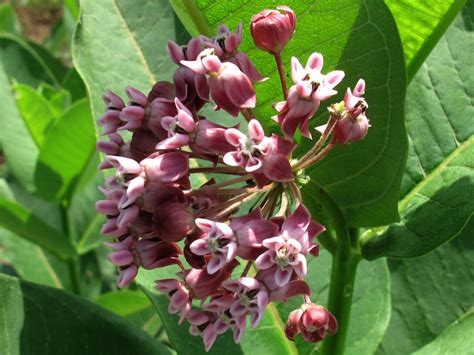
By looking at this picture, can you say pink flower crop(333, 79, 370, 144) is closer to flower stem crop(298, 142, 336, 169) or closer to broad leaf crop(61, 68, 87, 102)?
flower stem crop(298, 142, 336, 169)

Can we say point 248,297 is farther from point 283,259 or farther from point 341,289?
point 341,289

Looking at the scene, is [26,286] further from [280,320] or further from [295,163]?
[295,163]

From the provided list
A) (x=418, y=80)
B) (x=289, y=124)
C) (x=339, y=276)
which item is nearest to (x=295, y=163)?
(x=289, y=124)

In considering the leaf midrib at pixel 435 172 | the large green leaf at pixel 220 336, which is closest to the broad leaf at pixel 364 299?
the large green leaf at pixel 220 336

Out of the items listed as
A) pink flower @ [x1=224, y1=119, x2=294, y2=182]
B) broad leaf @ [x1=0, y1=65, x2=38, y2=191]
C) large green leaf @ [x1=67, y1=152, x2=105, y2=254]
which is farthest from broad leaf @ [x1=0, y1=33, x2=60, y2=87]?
pink flower @ [x1=224, y1=119, x2=294, y2=182]

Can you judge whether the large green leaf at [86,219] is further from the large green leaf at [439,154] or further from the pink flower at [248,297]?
the pink flower at [248,297]
